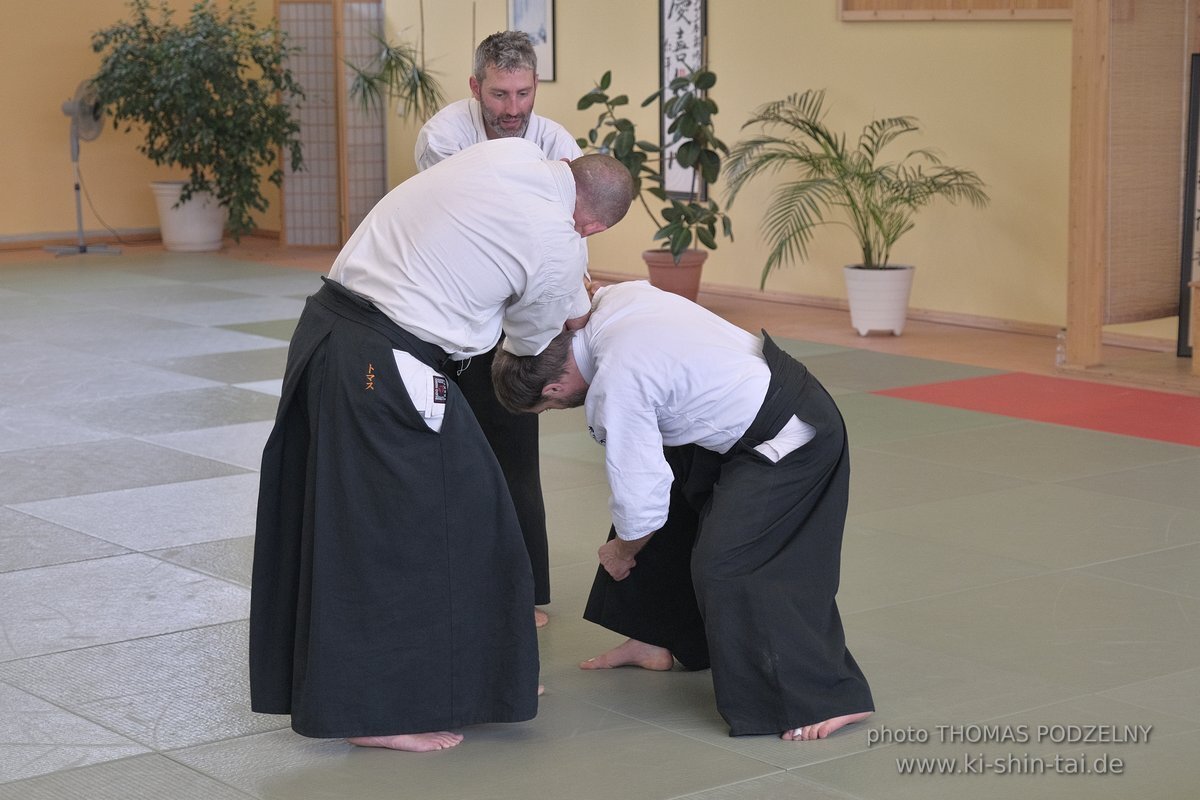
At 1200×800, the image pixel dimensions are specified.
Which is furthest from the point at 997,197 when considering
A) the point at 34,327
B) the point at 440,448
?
the point at 440,448

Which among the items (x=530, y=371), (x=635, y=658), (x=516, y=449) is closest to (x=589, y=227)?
(x=530, y=371)

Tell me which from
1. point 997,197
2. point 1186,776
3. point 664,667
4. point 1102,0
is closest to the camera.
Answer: point 1186,776

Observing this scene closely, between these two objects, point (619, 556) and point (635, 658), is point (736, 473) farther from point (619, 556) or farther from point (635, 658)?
point (635, 658)

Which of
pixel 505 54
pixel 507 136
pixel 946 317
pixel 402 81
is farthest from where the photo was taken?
pixel 402 81

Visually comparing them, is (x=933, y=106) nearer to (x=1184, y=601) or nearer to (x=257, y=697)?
(x=1184, y=601)

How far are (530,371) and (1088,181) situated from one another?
4429 mm

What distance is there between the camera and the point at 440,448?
2.89 m

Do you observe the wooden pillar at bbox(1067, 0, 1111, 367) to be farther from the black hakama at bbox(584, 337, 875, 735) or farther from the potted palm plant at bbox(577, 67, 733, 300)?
the black hakama at bbox(584, 337, 875, 735)

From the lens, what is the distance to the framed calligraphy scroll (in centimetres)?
962

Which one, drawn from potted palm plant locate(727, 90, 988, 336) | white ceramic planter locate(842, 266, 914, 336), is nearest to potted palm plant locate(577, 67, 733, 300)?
potted palm plant locate(727, 90, 988, 336)

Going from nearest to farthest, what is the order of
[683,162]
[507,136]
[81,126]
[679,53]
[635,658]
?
[635,658] < [507,136] < [683,162] < [679,53] < [81,126]

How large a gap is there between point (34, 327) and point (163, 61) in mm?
3802

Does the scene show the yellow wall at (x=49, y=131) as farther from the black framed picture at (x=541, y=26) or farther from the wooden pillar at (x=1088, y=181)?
the wooden pillar at (x=1088, y=181)

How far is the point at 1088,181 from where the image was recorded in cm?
668
